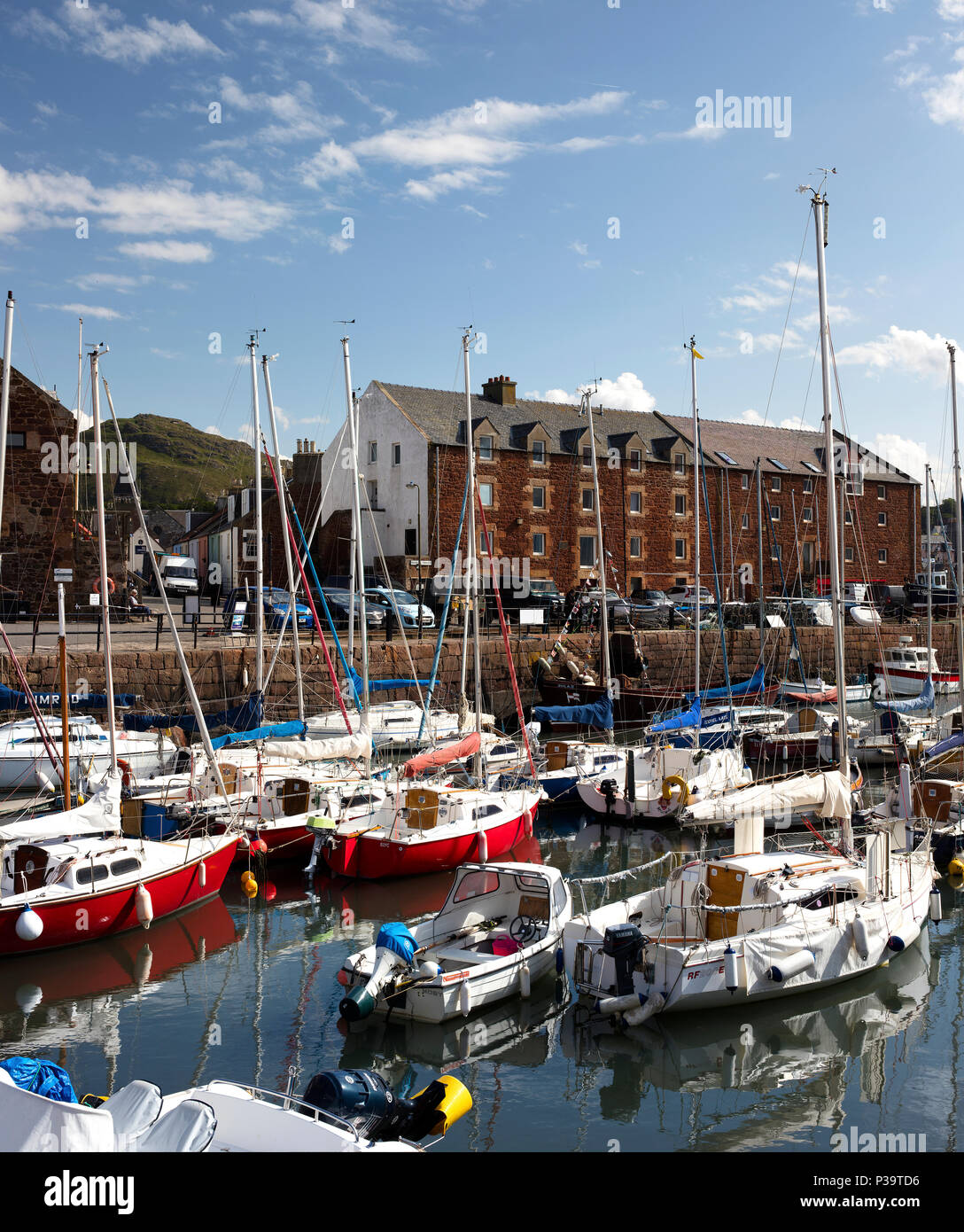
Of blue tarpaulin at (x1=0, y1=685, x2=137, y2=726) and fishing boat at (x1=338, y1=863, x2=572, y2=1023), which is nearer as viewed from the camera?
fishing boat at (x1=338, y1=863, x2=572, y2=1023)

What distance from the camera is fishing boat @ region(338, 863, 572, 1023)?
A: 42.9ft

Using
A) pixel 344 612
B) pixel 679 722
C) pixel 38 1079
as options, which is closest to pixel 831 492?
pixel 679 722

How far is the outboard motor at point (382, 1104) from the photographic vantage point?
935 centimetres

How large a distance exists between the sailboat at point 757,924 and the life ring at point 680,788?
596 cm

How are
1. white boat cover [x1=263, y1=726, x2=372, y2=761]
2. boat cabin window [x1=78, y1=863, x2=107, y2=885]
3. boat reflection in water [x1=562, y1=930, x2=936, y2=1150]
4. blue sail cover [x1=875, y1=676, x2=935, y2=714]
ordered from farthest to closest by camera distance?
→ blue sail cover [x1=875, y1=676, x2=935, y2=714]
white boat cover [x1=263, y1=726, x2=372, y2=761]
boat cabin window [x1=78, y1=863, x2=107, y2=885]
boat reflection in water [x1=562, y1=930, x2=936, y2=1150]

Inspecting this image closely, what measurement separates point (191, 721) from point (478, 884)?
43.7ft

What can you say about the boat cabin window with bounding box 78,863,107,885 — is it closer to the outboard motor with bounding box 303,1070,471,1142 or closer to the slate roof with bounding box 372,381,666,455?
the outboard motor with bounding box 303,1070,471,1142

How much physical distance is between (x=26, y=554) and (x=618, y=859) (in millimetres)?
26507

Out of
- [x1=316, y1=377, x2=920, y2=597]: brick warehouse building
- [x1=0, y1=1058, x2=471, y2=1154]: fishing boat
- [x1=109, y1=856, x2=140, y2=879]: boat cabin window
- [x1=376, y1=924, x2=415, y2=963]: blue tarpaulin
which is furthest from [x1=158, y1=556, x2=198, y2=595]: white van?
[x1=0, y1=1058, x2=471, y2=1154]: fishing boat

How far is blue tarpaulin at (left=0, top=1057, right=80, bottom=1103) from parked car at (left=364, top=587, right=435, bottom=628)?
30.8m

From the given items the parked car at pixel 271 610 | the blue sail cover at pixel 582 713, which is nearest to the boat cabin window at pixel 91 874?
the blue sail cover at pixel 582 713

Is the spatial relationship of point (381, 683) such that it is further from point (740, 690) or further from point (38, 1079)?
point (38, 1079)

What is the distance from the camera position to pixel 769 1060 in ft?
41.4
